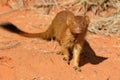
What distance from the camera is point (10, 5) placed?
23.4 feet

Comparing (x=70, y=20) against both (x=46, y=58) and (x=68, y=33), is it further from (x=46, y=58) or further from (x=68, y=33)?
(x=46, y=58)

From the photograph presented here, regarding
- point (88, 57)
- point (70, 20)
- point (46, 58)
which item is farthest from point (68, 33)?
point (88, 57)

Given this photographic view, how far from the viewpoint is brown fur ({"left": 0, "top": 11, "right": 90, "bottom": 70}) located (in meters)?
5.22

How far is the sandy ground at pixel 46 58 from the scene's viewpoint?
16.8ft

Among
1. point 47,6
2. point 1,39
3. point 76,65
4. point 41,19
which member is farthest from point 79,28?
point 47,6

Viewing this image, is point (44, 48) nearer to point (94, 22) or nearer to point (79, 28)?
point (79, 28)

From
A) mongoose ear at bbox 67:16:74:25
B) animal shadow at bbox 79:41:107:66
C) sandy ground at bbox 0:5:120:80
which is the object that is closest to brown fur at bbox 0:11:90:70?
mongoose ear at bbox 67:16:74:25

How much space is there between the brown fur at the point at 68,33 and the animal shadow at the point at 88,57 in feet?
0.84

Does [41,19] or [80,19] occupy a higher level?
[80,19]

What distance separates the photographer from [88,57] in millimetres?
5910

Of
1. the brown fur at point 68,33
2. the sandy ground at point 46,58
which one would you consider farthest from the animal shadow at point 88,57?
the brown fur at point 68,33

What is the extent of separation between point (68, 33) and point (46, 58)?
45 cm

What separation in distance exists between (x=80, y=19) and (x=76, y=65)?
644mm

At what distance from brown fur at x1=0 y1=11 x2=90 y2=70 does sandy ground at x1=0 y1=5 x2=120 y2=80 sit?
0.39ft
